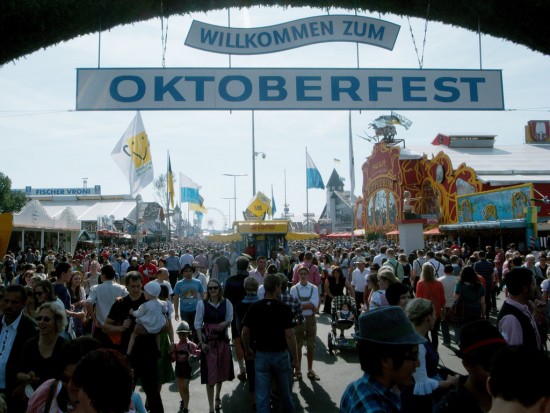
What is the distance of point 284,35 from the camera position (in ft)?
19.2

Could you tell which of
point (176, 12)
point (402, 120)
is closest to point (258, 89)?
point (176, 12)

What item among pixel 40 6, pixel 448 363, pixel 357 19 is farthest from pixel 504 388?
pixel 448 363

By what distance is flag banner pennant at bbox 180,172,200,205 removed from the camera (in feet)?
99.5

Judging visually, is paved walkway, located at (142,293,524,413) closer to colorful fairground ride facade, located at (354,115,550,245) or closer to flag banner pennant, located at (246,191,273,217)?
flag banner pennant, located at (246,191,273,217)

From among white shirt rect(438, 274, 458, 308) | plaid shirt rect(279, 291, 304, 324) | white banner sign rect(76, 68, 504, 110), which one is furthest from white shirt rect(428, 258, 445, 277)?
white banner sign rect(76, 68, 504, 110)

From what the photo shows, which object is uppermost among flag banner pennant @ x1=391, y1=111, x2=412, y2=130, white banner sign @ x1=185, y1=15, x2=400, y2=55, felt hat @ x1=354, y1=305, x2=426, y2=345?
flag banner pennant @ x1=391, y1=111, x2=412, y2=130

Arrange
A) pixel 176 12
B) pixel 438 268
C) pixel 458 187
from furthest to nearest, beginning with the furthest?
pixel 458 187, pixel 438 268, pixel 176 12

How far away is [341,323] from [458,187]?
89.3ft

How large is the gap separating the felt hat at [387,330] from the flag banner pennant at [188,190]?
28416 millimetres

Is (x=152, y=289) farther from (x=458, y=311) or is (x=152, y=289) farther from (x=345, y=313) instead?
(x=458, y=311)

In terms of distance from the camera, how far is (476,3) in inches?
188

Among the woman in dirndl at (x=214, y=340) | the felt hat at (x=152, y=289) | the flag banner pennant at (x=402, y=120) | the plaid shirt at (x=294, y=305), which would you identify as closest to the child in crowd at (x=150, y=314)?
the felt hat at (x=152, y=289)

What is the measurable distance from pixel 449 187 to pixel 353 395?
35440 millimetres

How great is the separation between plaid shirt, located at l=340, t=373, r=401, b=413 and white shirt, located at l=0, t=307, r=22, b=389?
10.8 feet
